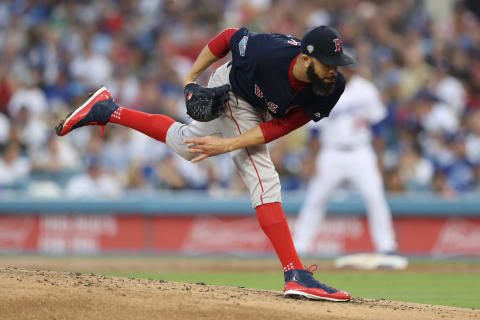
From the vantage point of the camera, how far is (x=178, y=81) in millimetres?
13344

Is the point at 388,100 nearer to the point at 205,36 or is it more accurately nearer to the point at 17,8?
the point at 205,36

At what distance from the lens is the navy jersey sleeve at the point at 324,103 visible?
5.27 meters

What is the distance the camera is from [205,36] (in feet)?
46.6

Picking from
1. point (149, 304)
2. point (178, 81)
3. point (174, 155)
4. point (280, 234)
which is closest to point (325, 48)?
point (280, 234)

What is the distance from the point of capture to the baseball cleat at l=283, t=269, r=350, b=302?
5273 millimetres

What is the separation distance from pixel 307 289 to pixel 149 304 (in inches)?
43.5

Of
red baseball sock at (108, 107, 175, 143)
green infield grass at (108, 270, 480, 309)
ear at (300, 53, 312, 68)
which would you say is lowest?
green infield grass at (108, 270, 480, 309)

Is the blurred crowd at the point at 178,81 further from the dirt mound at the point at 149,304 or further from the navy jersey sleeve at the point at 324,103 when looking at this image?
the dirt mound at the point at 149,304

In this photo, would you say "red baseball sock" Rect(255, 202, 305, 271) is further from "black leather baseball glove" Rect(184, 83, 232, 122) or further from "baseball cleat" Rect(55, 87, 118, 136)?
"baseball cleat" Rect(55, 87, 118, 136)

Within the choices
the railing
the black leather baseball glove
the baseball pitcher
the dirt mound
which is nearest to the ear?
the baseball pitcher

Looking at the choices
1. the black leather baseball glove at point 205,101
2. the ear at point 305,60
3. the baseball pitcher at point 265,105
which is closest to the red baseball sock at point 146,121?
the baseball pitcher at point 265,105

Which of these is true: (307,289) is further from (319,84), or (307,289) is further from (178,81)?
(178,81)

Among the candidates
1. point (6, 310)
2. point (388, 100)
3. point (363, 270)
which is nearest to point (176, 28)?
point (388, 100)

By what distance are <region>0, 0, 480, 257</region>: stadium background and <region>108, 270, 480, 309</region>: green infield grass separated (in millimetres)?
2224
